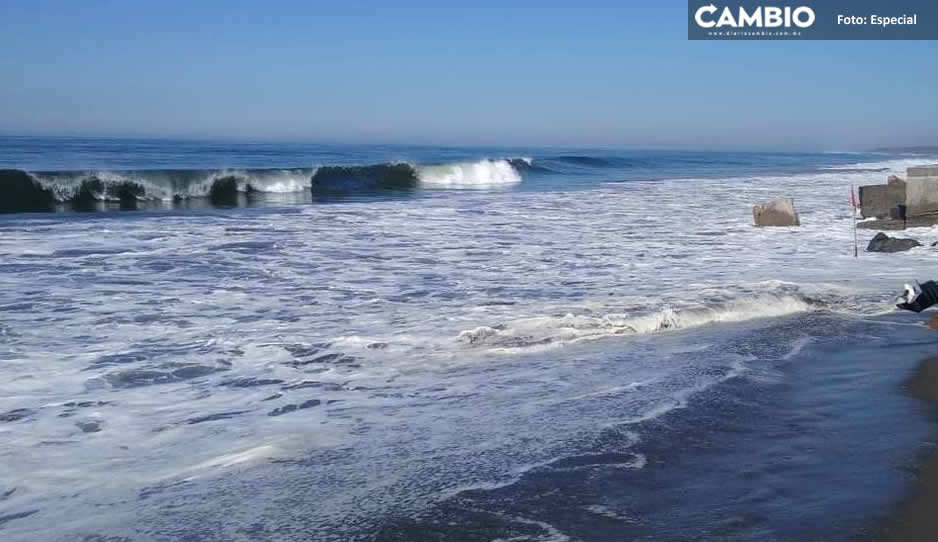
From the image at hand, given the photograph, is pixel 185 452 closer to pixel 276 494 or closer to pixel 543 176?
pixel 276 494

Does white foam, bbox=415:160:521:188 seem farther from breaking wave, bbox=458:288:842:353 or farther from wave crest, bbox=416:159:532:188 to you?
breaking wave, bbox=458:288:842:353

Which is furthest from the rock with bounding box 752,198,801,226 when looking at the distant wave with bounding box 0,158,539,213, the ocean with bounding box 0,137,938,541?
the distant wave with bounding box 0,158,539,213

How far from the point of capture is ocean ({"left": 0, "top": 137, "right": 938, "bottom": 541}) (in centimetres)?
355

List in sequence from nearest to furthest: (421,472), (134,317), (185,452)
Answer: (421,472) → (185,452) → (134,317)

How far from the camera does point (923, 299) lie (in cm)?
717

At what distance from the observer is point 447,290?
28.6 ft

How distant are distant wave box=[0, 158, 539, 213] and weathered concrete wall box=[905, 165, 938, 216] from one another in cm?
1528

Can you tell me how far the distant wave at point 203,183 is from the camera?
2255 cm

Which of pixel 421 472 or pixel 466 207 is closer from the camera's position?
pixel 421 472

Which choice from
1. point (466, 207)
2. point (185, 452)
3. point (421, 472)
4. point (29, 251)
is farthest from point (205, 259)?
point (466, 207)

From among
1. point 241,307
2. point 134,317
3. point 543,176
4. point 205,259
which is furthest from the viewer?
point 543,176

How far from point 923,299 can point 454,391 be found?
4109 mm

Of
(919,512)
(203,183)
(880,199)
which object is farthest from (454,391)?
(203,183)

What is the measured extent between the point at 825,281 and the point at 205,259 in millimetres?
6898
